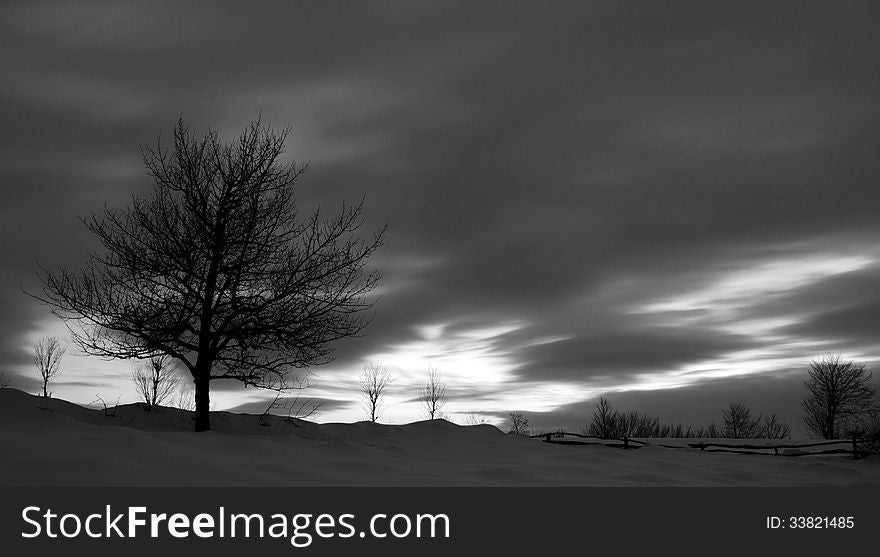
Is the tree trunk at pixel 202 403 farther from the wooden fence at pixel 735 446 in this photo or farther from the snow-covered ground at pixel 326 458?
the wooden fence at pixel 735 446

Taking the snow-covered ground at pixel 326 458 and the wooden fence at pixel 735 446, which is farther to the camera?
the wooden fence at pixel 735 446

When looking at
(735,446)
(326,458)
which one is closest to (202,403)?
(326,458)

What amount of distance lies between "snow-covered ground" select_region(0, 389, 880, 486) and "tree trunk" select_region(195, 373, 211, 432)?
1.19 meters

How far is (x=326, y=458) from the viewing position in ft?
45.9

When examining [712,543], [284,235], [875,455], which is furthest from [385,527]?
[875,455]

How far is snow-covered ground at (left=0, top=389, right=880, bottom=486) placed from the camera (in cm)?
1027

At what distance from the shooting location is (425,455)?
17.1 metres

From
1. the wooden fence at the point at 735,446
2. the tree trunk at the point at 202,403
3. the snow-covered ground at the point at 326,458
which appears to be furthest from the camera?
the wooden fence at the point at 735,446

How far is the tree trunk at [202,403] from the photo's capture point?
1886 centimetres

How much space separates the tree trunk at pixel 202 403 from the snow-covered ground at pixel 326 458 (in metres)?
1.19

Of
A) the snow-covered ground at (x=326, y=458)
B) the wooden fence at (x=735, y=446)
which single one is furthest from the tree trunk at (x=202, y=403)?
the wooden fence at (x=735, y=446)

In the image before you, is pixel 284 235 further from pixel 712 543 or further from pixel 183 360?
pixel 712 543

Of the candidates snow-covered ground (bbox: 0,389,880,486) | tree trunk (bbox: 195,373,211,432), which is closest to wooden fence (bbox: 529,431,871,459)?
snow-covered ground (bbox: 0,389,880,486)

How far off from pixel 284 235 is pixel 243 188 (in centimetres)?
171
